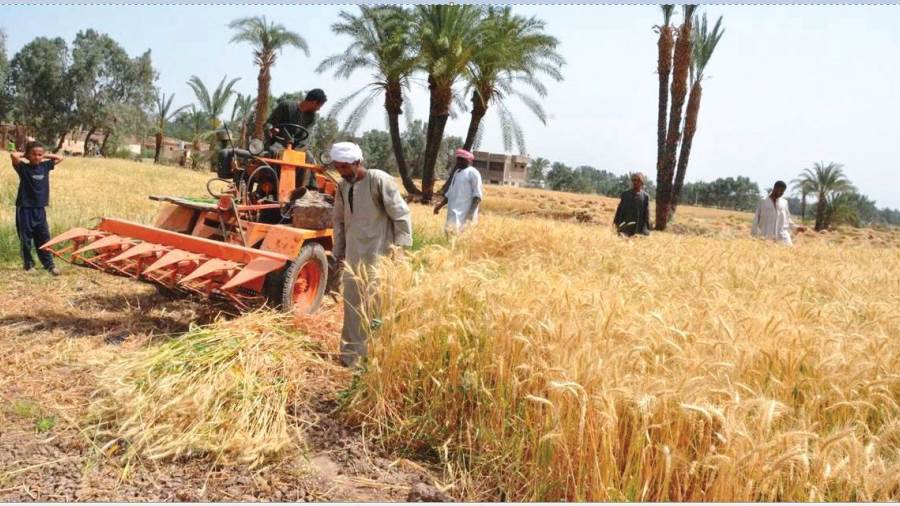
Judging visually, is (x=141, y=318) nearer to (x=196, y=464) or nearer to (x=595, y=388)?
(x=196, y=464)

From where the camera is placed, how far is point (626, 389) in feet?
8.11

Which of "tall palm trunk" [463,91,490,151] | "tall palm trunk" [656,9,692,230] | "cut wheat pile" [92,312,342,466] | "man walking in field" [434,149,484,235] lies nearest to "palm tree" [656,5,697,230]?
"tall palm trunk" [656,9,692,230]

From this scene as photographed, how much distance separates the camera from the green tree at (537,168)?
3123 inches

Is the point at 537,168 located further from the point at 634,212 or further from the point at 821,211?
the point at 634,212

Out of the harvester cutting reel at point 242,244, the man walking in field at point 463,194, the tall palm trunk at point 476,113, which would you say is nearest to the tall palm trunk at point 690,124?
the tall palm trunk at point 476,113

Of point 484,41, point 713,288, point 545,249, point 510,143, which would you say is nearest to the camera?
point 713,288

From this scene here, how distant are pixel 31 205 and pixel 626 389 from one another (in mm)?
7476

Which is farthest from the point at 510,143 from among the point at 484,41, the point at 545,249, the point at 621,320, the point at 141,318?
the point at 621,320

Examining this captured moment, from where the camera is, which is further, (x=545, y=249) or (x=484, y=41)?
(x=484, y=41)

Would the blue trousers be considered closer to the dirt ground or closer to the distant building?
the dirt ground

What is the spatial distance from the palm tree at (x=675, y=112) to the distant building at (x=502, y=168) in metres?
45.1

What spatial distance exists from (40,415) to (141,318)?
2116 mm

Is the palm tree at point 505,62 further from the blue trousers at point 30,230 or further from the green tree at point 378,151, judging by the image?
the green tree at point 378,151

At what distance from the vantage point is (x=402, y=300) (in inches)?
151
